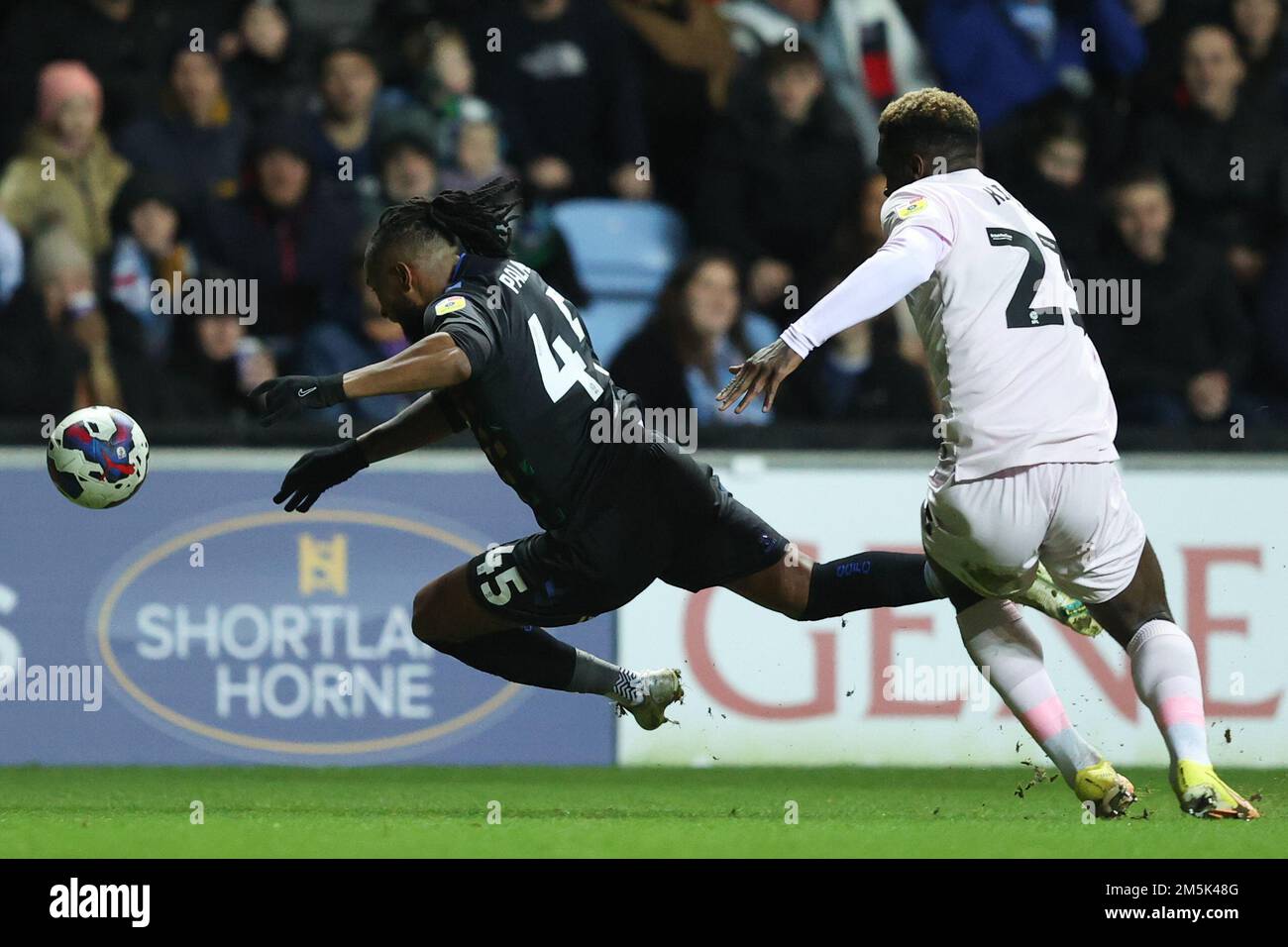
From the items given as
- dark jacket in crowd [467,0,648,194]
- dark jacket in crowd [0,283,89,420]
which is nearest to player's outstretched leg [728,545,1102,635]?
dark jacket in crowd [0,283,89,420]

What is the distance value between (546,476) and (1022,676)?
63.0 inches

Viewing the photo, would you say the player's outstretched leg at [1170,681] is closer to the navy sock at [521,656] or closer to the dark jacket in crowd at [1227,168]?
the navy sock at [521,656]

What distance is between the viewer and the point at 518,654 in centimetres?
717

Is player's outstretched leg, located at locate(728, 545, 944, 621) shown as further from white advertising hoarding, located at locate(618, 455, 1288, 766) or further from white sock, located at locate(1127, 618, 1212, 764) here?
white advertising hoarding, located at locate(618, 455, 1288, 766)

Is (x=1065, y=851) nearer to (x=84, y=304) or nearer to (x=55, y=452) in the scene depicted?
(x=55, y=452)

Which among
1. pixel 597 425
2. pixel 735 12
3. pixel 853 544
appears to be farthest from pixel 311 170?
pixel 597 425

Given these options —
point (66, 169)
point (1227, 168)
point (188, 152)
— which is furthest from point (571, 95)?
point (1227, 168)

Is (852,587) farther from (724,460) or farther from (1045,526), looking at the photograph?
(724,460)

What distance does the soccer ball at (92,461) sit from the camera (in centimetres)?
707

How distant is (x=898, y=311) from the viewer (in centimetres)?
1006

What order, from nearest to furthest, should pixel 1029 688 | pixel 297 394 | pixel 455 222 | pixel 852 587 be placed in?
pixel 297 394, pixel 1029 688, pixel 455 222, pixel 852 587

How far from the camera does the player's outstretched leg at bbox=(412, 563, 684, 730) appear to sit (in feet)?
22.9

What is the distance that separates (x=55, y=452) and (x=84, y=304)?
8.70 feet

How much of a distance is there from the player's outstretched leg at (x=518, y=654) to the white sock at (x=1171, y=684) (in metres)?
1.74
